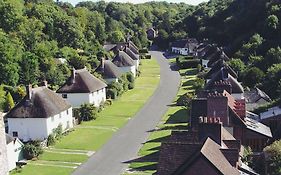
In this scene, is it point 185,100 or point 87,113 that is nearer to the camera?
point 87,113

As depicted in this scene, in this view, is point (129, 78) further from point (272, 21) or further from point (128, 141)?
point (128, 141)

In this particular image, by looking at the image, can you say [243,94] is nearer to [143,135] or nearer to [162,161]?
[143,135]

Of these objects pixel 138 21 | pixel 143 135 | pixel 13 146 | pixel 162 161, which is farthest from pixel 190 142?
pixel 138 21

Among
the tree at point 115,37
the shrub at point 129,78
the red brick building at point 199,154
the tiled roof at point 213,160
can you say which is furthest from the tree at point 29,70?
the tree at point 115,37

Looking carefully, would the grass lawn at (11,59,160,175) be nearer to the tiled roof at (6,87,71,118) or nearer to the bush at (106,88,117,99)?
the bush at (106,88,117,99)

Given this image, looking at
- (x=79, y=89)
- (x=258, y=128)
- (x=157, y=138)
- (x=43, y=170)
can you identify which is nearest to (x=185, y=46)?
(x=79, y=89)

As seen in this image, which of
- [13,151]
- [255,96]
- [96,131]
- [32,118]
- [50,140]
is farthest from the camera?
[255,96]
